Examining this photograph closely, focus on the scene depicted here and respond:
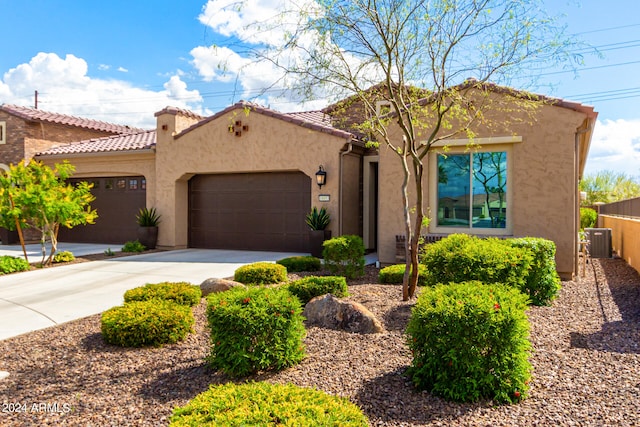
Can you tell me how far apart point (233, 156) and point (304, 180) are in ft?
7.59

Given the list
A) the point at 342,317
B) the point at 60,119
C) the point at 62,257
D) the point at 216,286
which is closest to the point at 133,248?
the point at 62,257

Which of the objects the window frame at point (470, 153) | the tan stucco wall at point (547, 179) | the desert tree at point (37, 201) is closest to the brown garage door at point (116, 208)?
the desert tree at point (37, 201)

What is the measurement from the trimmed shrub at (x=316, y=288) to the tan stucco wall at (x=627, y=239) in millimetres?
7545

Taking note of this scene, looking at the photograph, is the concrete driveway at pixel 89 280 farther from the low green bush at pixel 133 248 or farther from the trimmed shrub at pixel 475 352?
the trimmed shrub at pixel 475 352

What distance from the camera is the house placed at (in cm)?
927

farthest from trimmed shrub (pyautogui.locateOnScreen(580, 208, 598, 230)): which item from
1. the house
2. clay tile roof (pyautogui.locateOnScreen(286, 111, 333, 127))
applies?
clay tile roof (pyautogui.locateOnScreen(286, 111, 333, 127))

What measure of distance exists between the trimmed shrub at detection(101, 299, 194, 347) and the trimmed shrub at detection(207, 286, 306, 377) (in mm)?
1031

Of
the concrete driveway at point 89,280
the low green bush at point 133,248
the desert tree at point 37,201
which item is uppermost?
the desert tree at point 37,201

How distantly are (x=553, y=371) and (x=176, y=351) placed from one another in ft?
11.6

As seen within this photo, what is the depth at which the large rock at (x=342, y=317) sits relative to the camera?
5121mm

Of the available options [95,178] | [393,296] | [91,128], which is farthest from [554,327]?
[91,128]

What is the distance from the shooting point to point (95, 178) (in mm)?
16828

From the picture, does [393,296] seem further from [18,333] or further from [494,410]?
[18,333]

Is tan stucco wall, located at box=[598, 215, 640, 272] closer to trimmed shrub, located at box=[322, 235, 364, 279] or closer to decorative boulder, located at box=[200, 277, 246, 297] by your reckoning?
trimmed shrub, located at box=[322, 235, 364, 279]
